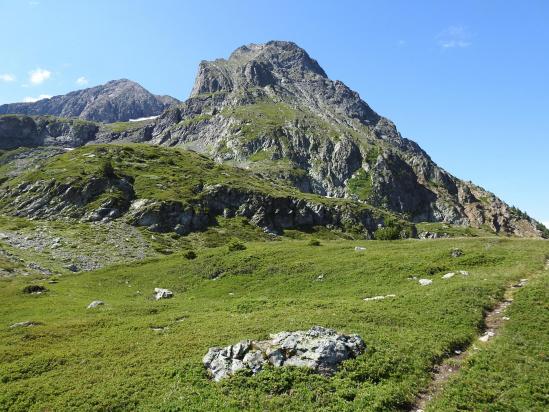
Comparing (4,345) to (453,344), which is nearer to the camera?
(453,344)

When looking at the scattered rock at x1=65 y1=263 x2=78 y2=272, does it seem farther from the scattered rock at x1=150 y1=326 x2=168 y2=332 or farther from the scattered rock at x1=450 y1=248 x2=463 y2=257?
the scattered rock at x1=450 y1=248 x2=463 y2=257

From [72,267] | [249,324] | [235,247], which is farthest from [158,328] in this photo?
[72,267]

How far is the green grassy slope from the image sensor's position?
21.6 meters

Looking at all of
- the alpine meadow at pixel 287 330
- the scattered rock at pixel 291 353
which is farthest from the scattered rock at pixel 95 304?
the scattered rock at pixel 291 353

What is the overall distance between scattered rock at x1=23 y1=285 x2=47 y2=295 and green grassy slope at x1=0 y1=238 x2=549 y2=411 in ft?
3.52

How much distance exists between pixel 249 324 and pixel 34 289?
34857mm

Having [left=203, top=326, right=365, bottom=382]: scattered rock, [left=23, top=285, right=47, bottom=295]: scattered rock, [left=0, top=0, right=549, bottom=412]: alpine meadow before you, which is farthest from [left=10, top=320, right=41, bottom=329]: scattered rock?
[left=203, top=326, right=365, bottom=382]: scattered rock

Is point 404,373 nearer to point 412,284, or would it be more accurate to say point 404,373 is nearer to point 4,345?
point 412,284

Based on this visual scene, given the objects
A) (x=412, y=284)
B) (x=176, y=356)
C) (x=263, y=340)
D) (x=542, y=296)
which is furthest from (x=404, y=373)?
(x=412, y=284)

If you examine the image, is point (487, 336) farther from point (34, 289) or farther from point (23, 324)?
point (34, 289)

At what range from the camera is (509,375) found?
2156 centimetres

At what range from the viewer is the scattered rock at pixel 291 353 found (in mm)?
23000

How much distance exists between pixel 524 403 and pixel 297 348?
11.2 m

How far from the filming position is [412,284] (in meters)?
40.8
